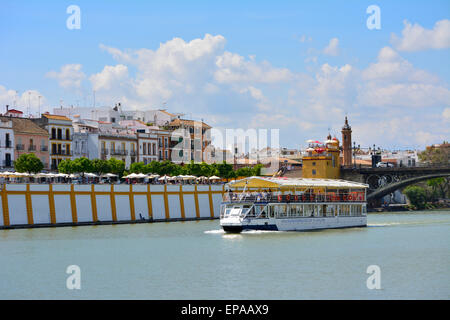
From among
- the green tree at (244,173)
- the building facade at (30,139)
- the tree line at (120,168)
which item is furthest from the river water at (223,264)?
the green tree at (244,173)

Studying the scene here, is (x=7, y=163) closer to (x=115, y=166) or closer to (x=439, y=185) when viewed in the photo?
(x=115, y=166)

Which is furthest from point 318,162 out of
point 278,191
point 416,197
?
point 278,191

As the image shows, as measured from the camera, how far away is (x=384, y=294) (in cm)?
3756

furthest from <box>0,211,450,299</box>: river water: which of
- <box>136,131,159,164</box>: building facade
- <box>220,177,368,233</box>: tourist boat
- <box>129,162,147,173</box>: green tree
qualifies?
<box>136,131,159,164</box>: building facade

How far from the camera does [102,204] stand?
82875 mm

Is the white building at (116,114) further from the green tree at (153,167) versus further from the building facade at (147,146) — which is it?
the green tree at (153,167)

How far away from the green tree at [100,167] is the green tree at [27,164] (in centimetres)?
909

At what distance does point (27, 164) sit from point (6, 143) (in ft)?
23.3

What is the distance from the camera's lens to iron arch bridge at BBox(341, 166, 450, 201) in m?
116

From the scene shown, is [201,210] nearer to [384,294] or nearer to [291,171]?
[291,171]

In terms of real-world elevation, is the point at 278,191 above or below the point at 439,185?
above

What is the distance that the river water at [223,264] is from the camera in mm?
38562
